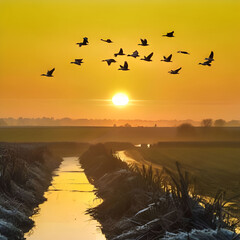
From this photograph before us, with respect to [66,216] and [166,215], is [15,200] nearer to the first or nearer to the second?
[66,216]

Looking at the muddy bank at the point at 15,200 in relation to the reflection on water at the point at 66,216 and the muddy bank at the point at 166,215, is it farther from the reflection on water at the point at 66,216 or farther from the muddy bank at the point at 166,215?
the muddy bank at the point at 166,215

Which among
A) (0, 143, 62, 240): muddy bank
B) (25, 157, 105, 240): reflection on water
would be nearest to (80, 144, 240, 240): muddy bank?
(25, 157, 105, 240): reflection on water

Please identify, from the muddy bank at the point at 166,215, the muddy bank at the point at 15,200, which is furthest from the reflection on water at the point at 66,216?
the muddy bank at the point at 166,215

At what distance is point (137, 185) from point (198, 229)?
13.2m

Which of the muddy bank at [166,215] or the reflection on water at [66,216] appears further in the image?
the reflection on water at [66,216]

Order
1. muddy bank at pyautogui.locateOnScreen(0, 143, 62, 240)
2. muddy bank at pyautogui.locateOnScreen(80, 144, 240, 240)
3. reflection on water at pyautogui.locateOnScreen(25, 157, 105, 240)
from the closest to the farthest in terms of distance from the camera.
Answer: muddy bank at pyautogui.locateOnScreen(80, 144, 240, 240) < muddy bank at pyautogui.locateOnScreen(0, 143, 62, 240) < reflection on water at pyautogui.locateOnScreen(25, 157, 105, 240)

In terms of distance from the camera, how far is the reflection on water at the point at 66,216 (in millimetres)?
28453

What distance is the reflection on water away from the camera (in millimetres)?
28453

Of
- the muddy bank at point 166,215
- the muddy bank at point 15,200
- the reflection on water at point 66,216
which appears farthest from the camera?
the reflection on water at point 66,216

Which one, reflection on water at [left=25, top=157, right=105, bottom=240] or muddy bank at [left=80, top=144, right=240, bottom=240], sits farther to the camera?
reflection on water at [left=25, top=157, right=105, bottom=240]

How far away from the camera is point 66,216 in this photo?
3419 cm

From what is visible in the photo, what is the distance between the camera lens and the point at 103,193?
40.6 metres

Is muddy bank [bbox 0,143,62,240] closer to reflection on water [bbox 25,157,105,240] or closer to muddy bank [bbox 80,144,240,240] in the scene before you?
reflection on water [bbox 25,157,105,240]

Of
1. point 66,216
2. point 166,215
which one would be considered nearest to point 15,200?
point 66,216
